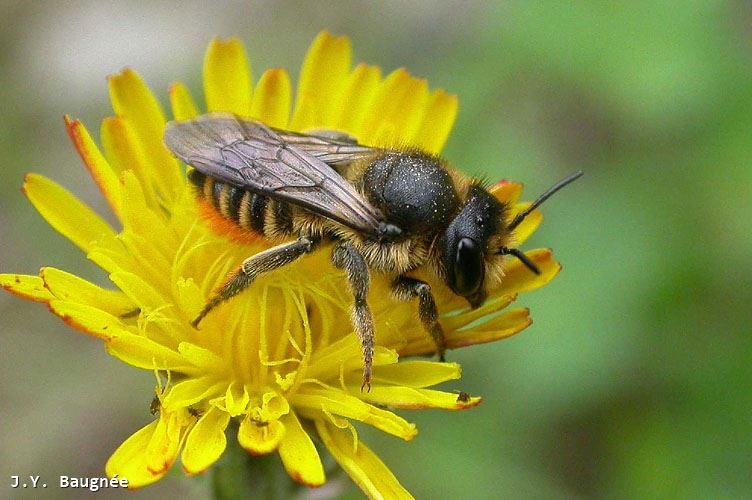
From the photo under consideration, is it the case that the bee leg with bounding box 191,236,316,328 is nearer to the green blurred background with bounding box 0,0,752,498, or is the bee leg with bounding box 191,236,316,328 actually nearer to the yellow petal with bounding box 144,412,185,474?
the yellow petal with bounding box 144,412,185,474

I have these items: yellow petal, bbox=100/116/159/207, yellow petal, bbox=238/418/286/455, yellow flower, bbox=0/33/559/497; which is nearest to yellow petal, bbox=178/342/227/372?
yellow flower, bbox=0/33/559/497

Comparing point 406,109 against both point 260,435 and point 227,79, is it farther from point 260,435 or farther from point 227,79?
point 260,435

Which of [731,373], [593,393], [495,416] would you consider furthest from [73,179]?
[731,373]

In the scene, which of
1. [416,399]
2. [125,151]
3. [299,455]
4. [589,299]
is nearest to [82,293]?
[125,151]

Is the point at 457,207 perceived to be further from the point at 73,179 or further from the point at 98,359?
the point at 73,179

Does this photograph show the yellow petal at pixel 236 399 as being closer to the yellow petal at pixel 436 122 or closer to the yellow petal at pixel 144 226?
the yellow petal at pixel 144 226

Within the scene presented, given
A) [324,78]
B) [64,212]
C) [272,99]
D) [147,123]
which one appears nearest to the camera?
[64,212]

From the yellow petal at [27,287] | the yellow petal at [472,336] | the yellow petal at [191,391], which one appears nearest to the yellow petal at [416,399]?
the yellow petal at [472,336]
